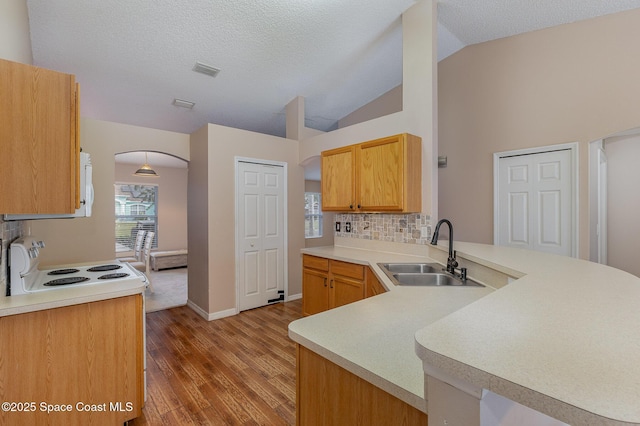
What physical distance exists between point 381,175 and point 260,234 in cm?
197

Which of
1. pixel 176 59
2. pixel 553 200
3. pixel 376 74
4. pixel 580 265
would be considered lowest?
pixel 580 265

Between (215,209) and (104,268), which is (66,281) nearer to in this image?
(104,268)

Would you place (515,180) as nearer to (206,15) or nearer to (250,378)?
(250,378)

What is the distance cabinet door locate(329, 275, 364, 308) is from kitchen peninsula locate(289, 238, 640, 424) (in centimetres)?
119

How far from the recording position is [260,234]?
4.01 metres

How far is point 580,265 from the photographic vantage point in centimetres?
168

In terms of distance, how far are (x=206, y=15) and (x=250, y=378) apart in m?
3.36

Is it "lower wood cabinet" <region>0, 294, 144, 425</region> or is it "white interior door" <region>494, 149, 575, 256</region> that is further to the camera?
"white interior door" <region>494, 149, 575, 256</region>

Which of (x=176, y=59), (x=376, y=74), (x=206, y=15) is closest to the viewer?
(x=206, y=15)

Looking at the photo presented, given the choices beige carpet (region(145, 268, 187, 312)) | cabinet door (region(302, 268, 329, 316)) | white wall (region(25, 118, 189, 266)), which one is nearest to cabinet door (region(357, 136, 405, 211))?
cabinet door (region(302, 268, 329, 316))

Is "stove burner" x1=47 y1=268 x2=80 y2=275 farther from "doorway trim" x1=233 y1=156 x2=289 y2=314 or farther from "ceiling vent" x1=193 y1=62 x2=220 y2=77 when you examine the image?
"ceiling vent" x1=193 y1=62 x2=220 y2=77

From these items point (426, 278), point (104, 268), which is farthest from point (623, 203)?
point (104, 268)

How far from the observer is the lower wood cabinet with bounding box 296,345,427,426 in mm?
807

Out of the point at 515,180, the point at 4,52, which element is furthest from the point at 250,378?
the point at 515,180
